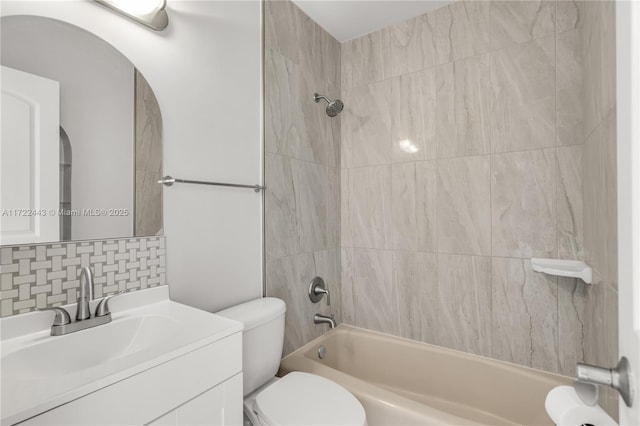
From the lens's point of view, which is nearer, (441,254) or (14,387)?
(14,387)

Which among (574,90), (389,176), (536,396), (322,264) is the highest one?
(574,90)

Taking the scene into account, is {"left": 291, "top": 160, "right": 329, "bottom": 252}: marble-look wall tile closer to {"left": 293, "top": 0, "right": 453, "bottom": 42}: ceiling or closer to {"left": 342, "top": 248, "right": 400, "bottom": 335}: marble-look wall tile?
{"left": 342, "top": 248, "right": 400, "bottom": 335}: marble-look wall tile

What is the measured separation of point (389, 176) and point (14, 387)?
6.11 ft

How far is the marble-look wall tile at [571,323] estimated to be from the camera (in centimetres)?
145

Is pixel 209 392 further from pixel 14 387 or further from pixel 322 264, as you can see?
pixel 322 264

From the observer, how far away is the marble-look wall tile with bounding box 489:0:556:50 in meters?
1.52

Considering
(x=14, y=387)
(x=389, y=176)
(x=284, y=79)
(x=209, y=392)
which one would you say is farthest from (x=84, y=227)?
(x=389, y=176)

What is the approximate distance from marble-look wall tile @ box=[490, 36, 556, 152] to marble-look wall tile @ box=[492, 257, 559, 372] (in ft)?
2.13

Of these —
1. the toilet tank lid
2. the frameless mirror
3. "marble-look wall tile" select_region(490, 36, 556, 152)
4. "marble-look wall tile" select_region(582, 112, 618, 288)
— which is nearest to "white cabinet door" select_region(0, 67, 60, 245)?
the frameless mirror

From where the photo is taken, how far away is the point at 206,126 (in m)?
1.30

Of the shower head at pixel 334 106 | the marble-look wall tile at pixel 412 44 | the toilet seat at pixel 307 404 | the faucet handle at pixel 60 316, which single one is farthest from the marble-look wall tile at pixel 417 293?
the faucet handle at pixel 60 316

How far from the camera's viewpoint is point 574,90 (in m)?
1.46

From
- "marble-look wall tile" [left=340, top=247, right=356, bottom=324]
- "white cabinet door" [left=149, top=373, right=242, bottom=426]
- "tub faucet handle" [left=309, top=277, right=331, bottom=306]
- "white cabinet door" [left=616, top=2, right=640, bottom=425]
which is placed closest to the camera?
"white cabinet door" [left=616, top=2, right=640, bottom=425]

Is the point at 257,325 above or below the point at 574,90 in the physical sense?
below
